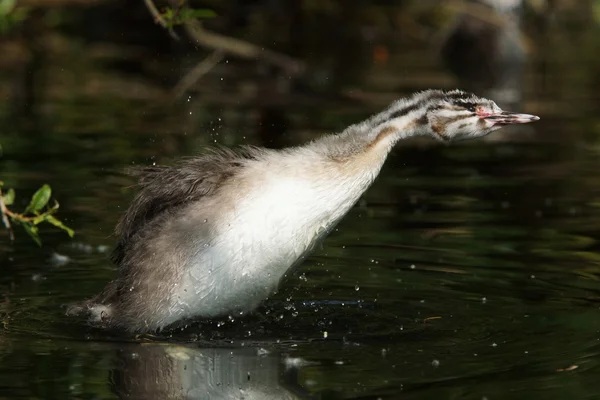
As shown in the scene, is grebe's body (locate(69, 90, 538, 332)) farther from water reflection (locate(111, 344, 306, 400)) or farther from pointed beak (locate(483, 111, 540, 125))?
water reflection (locate(111, 344, 306, 400))

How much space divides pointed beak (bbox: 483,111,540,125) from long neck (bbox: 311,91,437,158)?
41 centimetres

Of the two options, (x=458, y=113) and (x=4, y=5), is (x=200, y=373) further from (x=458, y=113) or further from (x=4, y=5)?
(x=4, y=5)

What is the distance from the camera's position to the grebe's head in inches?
341

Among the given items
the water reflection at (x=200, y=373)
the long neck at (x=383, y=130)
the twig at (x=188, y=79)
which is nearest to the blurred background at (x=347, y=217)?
the water reflection at (x=200, y=373)

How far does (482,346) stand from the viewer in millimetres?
8367

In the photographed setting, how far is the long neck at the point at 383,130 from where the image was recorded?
28.1 feet

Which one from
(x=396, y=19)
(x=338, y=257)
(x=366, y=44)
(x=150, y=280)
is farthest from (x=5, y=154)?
(x=396, y=19)

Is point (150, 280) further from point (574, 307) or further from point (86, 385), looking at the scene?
point (574, 307)

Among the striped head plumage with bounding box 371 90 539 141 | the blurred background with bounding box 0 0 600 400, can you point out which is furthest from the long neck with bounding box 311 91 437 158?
the blurred background with bounding box 0 0 600 400

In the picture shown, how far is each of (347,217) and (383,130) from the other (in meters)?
4.00

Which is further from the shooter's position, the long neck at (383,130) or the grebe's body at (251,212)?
the long neck at (383,130)

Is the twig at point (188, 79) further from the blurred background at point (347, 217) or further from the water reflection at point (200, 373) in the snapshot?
the water reflection at point (200, 373)

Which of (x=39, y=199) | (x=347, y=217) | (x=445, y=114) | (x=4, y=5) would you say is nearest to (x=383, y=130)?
(x=445, y=114)

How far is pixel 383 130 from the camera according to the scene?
862cm
